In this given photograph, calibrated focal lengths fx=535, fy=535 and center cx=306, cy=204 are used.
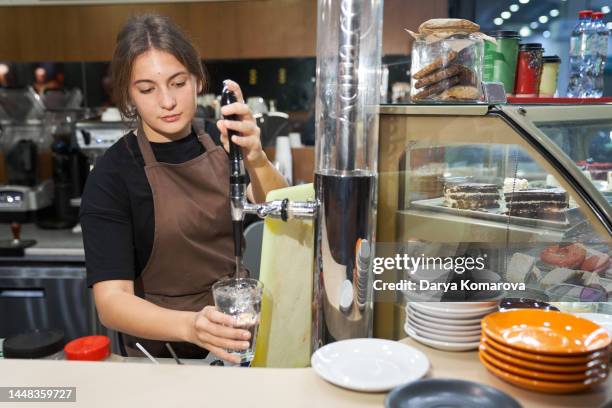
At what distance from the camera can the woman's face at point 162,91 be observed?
1.34 m

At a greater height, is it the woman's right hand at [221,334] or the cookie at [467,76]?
the cookie at [467,76]

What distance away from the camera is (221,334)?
90 centimetres

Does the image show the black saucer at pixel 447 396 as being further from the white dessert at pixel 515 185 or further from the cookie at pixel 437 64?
the cookie at pixel 437 64

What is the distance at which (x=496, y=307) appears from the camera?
904 mm

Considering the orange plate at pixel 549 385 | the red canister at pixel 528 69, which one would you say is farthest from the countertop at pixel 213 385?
the red canister at pixel 528 69

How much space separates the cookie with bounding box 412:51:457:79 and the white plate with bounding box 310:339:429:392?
62cm

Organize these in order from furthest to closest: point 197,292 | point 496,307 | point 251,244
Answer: point 251,244 < point 197,292 < point 496,307

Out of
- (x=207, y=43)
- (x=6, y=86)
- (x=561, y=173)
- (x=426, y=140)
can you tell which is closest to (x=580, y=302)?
(x=561, y=173)

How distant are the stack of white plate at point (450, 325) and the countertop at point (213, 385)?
0.07ft

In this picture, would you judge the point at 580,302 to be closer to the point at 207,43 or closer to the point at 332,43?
the point at 332,43

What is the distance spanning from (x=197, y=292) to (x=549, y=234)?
913 millimetres

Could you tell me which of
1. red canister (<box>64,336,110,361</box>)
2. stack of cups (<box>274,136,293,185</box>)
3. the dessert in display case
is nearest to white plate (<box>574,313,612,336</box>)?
the dessert in display case

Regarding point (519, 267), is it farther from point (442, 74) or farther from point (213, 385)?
point (213, 385)

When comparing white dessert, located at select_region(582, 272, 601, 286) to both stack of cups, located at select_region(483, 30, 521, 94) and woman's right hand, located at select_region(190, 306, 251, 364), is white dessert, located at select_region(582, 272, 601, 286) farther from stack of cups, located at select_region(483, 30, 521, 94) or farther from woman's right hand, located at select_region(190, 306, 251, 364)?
woman's right hand, located at select_region(190, 306, 251, 364)
